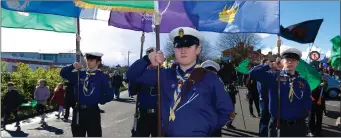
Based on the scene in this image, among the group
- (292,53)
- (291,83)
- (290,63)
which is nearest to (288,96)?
(291,83)

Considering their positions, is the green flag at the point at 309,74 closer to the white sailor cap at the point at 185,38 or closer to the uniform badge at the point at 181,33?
the white sailor cap at the point at 185,38

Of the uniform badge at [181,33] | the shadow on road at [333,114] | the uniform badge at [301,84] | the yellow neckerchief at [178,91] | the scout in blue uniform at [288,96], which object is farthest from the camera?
the shadow on road at [333,114]

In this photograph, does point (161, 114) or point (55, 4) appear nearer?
point (161, 114)

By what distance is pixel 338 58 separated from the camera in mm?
5180

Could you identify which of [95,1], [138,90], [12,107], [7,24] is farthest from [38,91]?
[95,1]

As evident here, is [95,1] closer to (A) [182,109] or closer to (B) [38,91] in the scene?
(A) [182,109]

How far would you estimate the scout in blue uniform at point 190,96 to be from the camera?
10.9ft

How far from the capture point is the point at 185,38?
11.5 feet

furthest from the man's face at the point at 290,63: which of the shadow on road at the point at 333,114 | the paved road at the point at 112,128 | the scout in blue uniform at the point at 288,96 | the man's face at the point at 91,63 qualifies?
the shadow on road at the point at 333,114

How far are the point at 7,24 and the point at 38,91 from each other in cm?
702

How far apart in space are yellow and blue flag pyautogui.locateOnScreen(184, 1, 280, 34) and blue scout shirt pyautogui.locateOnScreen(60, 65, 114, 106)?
1843mm

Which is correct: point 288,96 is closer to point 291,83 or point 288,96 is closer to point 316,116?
point 291,83

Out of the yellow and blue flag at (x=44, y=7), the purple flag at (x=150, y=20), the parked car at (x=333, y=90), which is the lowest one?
the parked car at (x=333, y=90)

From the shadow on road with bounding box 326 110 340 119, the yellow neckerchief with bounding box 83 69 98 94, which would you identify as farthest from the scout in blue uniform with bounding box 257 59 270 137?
the shadow on road with bounding box 326 110 340 119
